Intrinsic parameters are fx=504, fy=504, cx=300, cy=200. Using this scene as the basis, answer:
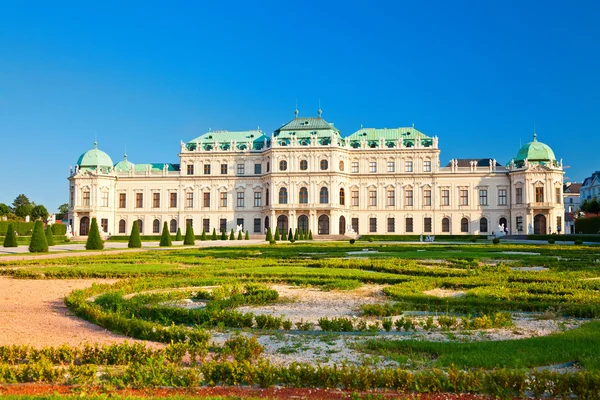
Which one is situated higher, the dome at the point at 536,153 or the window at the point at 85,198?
the dome at the point at 536,153

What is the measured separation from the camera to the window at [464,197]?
6331cm

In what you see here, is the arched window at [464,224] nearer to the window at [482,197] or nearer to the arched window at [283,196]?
the window at [482,197]

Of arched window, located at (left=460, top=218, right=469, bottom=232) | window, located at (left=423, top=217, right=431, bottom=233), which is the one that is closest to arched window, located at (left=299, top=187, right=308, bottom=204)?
window, located at (left=423, top=217, right=431, bottom=233)

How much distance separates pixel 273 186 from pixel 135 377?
56985 millimetres

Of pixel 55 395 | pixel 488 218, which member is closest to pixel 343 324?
pixel 55 395

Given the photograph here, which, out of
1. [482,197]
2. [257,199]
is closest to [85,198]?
[257,199]

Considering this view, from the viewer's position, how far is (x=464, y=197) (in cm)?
6341

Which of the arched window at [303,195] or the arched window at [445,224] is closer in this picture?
the arched window at [303,195]

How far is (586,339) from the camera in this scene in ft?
23.7

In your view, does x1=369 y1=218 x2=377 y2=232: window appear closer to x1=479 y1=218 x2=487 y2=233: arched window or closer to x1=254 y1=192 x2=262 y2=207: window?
x1=479 y1=218 x2=487 y2=233: arched window

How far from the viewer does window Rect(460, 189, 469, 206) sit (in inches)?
2493

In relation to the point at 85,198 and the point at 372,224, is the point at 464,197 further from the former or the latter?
the point at 85,198

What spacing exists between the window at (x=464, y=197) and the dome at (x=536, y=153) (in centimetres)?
745

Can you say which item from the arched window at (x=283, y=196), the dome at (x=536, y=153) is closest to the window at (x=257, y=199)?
the arched window at (x=283, y=196)
